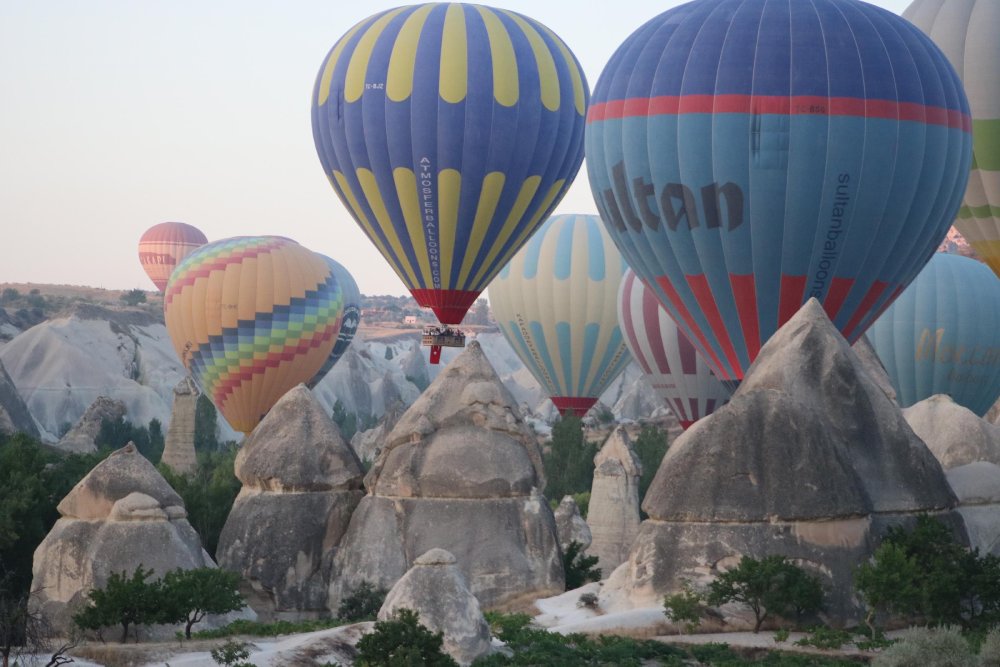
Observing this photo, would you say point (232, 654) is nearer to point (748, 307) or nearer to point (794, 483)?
point (794, 483)

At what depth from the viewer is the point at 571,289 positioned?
6141 cm

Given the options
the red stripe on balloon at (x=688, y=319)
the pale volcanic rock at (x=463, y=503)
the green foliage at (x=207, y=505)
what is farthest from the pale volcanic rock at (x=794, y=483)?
the green foliage at (x=207, y=505)

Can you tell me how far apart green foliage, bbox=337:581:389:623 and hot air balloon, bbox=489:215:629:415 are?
32.9 metres

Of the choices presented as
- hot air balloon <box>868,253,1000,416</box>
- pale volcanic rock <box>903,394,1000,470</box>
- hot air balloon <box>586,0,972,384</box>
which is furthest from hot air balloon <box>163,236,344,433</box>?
pale volcanic rock <box>903,394,1000,470</box>

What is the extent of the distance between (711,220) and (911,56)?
5.50m

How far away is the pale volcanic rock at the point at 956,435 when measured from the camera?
30.4m

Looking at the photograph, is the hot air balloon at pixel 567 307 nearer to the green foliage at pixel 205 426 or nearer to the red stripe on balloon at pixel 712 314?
the red stripe on balloon at pixel 712 314

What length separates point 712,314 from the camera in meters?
36.7

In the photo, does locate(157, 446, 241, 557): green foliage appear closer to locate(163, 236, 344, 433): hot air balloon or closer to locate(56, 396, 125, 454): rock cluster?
locate(163, 236, 344, 433): hot air balloon

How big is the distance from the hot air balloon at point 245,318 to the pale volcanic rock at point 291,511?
3179cm

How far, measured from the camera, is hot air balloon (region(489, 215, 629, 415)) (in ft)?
201

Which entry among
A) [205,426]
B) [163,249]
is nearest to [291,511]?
[205,426]

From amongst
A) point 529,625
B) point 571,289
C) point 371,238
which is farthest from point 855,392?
point 571,289

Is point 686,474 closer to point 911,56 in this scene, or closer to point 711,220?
point 711,220
